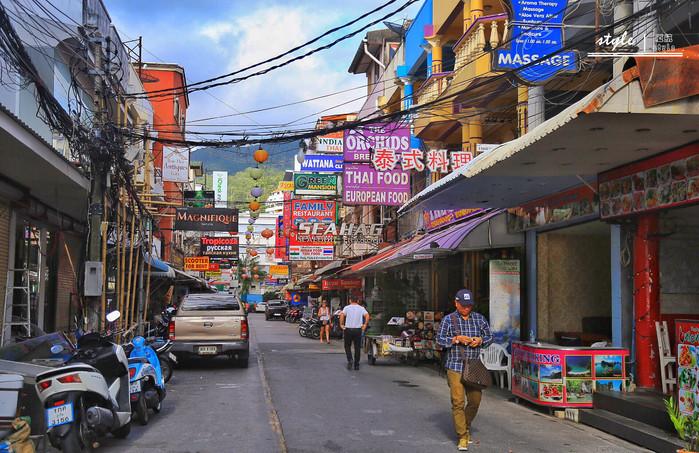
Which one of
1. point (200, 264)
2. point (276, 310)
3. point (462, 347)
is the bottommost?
point (276, 310)

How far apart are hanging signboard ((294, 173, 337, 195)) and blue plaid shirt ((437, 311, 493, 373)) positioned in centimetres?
3101

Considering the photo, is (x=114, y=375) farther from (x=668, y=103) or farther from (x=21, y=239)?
(x=21, y=239)

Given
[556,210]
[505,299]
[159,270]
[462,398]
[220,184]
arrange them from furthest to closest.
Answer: [220,184], [159,270], [505,299], [556,210], [462,398]

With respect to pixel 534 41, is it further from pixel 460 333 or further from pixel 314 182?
pixel 314 182

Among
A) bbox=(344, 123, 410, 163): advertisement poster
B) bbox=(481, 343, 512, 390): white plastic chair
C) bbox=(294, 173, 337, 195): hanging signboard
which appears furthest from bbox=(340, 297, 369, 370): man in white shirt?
bbox=(294, 173, 337, 195): hanging signboard

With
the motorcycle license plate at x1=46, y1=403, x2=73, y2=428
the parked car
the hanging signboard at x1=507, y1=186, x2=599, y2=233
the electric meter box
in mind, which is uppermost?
the hanging signboard at x1=507, y1=186, x2=599, y2=233

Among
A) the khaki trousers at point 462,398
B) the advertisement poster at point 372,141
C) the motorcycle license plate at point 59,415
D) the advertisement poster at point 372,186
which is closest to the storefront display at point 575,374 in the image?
the khaki trousers at point 462,398

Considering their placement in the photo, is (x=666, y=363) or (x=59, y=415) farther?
(x=666, y=363)

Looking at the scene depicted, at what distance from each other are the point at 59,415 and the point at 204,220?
2319cm

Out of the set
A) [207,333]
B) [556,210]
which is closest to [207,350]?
[207,333]

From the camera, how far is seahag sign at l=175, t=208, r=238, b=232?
28.9 meters

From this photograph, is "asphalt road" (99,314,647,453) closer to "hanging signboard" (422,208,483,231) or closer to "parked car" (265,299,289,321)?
"hanging signboard" (422,208,483,231)

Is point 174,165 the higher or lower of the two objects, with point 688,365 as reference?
higher

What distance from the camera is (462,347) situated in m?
8.19
